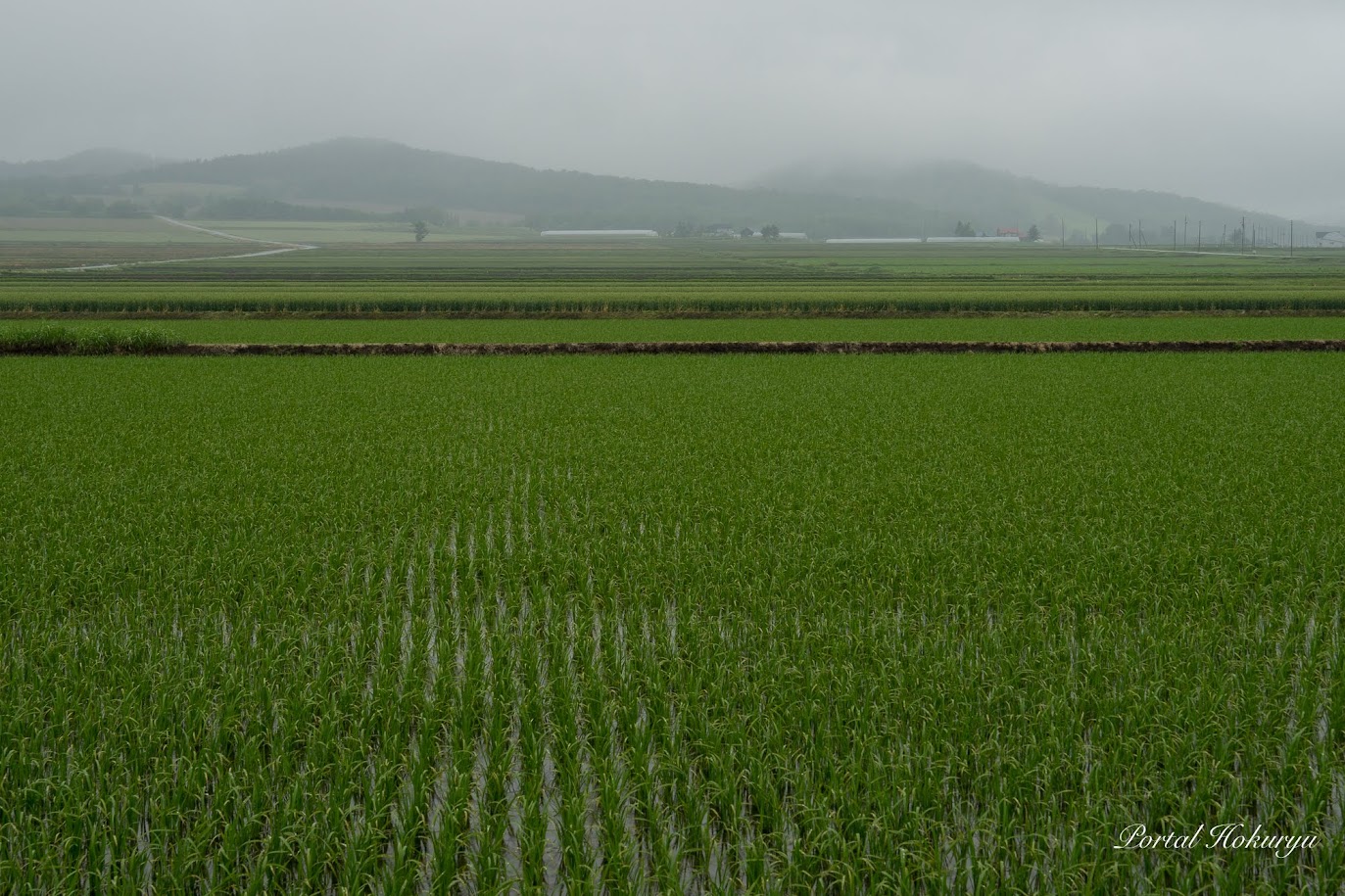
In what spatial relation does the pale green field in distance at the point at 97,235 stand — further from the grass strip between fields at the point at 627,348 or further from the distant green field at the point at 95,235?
the grass strip between fields at the point at 627,348

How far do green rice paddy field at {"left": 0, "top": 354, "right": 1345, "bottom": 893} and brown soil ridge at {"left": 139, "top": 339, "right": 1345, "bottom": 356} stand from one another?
39.4 feet

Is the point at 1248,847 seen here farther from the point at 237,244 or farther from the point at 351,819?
the point at 237,244

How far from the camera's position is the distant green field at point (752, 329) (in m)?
28.9

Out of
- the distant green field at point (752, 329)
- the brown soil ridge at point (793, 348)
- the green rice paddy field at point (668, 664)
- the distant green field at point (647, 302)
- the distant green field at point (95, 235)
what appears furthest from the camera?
the distant green field at point (95, 235)

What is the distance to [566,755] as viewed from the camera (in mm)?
4910

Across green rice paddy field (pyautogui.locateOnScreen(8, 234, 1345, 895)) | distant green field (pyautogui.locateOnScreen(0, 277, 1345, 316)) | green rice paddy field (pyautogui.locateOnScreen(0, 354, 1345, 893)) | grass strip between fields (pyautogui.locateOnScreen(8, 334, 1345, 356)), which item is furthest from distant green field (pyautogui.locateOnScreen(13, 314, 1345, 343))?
green rice paddy field (pyautogui.locateOnScreen(0, 354, 1345, 893))

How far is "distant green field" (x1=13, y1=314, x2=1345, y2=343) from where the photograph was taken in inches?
1137

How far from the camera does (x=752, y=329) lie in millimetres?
32469

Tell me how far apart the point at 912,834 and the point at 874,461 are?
8.28 metres

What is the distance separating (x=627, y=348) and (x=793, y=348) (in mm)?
4449

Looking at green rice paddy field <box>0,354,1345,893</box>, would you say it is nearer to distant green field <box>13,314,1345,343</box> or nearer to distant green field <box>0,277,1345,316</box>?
distant green field <box>13,314,1345,343</box>

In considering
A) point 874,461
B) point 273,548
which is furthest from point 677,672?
point 874,461

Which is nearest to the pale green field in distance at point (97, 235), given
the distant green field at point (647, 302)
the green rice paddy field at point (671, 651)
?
the distant green field at point (647, 302)

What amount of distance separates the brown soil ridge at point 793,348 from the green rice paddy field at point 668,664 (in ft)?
39.4
